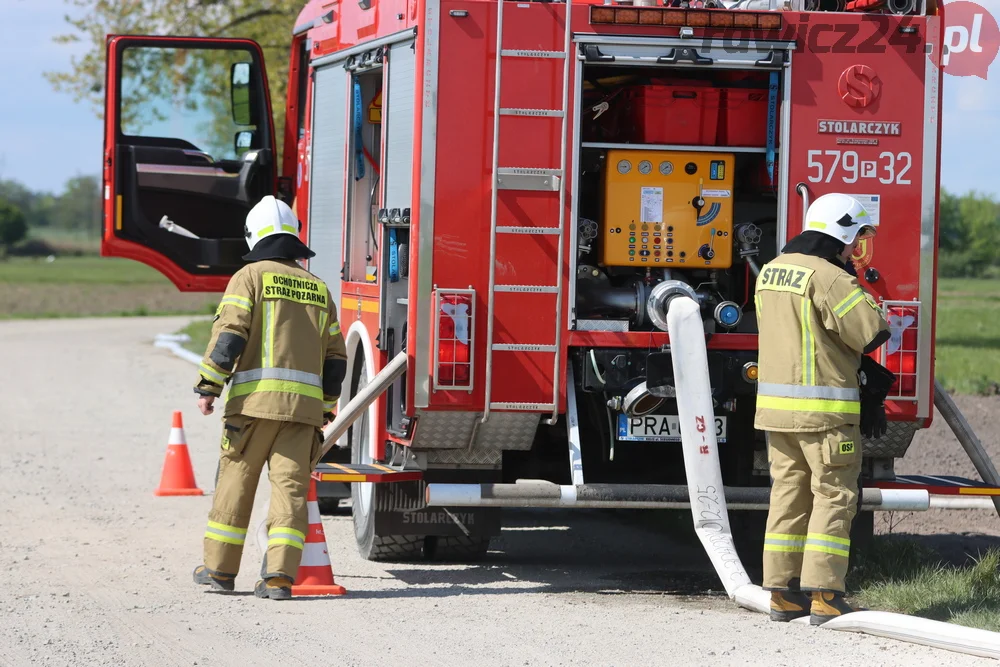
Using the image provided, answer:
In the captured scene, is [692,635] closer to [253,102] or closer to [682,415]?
[682,415]

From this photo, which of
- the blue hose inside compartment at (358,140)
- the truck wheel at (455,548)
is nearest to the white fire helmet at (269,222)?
the blue hose inside compartment at (358,140)

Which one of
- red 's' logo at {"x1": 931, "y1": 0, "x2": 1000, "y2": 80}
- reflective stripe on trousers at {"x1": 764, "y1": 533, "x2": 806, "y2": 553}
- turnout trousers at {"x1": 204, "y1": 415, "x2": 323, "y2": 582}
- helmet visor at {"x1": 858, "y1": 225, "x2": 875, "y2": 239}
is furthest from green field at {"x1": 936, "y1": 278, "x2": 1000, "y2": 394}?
turnout trousers at {"x1": 204, "y1": 415, "x2": 323, "y2": 582}

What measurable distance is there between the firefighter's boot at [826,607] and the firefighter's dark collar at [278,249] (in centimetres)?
279

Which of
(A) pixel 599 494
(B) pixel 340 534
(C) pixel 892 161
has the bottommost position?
(B) pixel 340 534

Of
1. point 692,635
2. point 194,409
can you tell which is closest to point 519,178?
point 692,635

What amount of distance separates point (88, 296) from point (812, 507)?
43.3m

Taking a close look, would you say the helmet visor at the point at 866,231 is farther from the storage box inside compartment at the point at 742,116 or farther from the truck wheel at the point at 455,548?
the truck wheel at the point at 455,548

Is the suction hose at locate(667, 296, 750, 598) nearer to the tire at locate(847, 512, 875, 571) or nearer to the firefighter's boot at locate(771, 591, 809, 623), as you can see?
the firefighter's boot at locate(771, 591, 809, 623)

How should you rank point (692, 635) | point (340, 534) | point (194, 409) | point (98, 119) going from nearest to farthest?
point (692, 635) → point (340, 534) → point (194, 409) → point (98, 119)

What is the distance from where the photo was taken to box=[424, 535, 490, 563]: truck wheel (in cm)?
805

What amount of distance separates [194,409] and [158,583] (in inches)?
352

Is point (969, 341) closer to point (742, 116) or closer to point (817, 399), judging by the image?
point (742, 116)

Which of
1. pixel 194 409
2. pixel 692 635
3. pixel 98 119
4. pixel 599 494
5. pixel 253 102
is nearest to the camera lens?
pixel 692 635

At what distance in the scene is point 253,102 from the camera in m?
10.3
